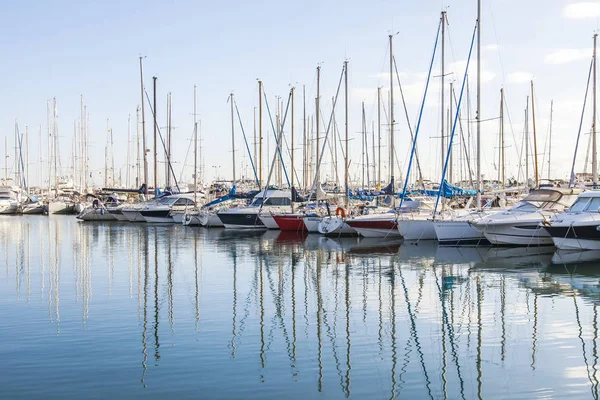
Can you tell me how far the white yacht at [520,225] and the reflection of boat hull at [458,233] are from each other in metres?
0.75

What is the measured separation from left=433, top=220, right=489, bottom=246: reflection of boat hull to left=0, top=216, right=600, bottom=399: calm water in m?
3.48

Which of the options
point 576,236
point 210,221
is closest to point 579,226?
point 576,236

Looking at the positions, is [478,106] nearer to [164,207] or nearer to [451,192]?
[451,192]

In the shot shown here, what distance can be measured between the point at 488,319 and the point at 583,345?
277 cm

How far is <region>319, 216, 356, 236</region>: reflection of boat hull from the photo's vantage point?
38.9m

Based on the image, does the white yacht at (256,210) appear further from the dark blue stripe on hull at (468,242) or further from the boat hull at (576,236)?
the boat hull at (576,236)

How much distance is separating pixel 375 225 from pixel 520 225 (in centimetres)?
834

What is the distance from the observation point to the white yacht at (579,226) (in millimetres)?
27766

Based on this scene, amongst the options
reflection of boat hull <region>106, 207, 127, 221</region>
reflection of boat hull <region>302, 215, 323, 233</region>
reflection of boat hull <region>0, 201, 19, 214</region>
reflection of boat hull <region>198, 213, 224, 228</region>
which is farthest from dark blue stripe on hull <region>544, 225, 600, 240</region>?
reflection of boat hull <region>0, 201, 19, 214</region>

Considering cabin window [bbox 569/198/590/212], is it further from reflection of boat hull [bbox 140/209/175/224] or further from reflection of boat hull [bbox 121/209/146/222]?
reflection of boat hull [bbox 121/209/146/222]

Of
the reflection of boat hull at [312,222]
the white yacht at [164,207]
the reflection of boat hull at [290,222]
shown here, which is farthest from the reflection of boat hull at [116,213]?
the reflection of boat hull at [312,222]

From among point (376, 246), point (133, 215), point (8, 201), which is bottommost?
point (376, 246)

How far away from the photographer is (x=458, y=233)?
33.1 metres

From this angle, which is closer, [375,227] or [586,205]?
[586,205]
